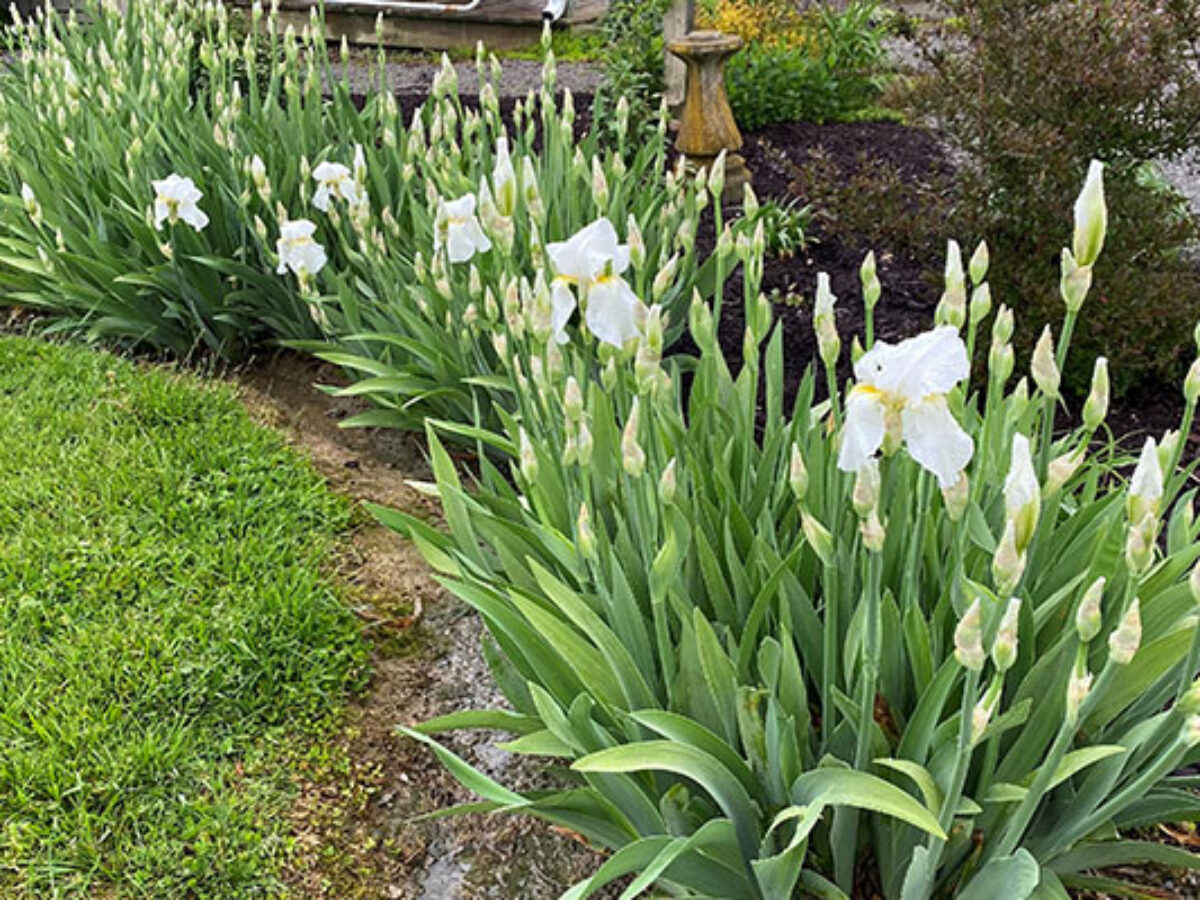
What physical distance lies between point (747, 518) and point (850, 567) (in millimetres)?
329

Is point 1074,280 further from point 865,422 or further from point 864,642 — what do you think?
point 864,642

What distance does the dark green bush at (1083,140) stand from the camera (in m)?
3.06

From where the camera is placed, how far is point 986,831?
1.60 meters

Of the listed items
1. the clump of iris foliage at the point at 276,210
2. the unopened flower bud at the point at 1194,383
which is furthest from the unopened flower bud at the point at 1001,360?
the clump of iris foliage at the point at 276,210

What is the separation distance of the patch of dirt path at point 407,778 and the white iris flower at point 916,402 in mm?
1137

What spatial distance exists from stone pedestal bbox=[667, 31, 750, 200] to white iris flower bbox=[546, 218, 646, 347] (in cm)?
358

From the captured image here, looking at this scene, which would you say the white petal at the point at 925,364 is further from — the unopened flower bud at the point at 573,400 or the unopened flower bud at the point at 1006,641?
the unopened flower bud at the point at 573,400

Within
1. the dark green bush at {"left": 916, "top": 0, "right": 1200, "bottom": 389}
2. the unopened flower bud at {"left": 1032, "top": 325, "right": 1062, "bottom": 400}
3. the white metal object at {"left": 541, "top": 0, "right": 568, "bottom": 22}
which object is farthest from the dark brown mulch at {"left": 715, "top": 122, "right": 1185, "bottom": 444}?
the white metal object at {"left": 541, "top": 0, "right": 568, "bottom": 22}

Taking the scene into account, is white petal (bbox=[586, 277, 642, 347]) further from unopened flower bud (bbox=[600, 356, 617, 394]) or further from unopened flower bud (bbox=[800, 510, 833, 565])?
unopened flower bud (bbox=[800, 510, 833, 565])

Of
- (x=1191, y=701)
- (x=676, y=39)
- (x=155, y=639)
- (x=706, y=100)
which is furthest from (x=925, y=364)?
(x=676, y=39)

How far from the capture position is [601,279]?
1.75 meters

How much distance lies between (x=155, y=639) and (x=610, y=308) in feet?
4.46

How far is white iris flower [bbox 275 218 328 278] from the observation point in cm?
304

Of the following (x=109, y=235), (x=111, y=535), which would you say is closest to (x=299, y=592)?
(x=111, y=535)
